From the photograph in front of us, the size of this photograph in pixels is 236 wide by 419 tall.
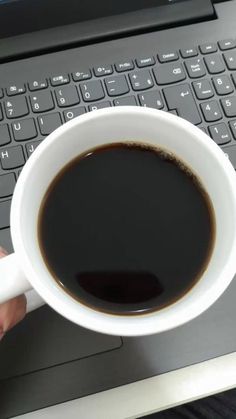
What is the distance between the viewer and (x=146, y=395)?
15.9 inches

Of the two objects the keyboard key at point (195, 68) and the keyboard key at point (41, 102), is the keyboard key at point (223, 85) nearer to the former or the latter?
the keyboard key at point (195, 68)

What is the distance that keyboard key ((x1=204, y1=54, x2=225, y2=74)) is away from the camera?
0.46m

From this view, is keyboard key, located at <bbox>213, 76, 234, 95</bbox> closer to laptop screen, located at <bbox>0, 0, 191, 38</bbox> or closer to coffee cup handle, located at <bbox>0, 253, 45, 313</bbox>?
laptop screen, located at <bbox>0, 0, 191, 38</bbox>

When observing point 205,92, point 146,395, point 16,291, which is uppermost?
point 205,92

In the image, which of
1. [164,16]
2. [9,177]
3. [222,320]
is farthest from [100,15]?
[222,320]

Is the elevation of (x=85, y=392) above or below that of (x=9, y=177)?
below

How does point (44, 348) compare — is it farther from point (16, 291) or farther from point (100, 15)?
point (100, 15)

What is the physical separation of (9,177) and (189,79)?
0.18 metres

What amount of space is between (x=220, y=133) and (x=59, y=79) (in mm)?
150

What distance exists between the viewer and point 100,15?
1.55 ft

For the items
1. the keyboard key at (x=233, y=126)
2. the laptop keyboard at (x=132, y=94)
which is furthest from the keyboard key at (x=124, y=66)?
the keyboard key at (x=233, y=126)

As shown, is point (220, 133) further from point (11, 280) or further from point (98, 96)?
point (11, 280)

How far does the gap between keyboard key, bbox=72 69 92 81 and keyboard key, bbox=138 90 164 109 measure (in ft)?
0.17

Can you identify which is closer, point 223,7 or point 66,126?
point 66,126
